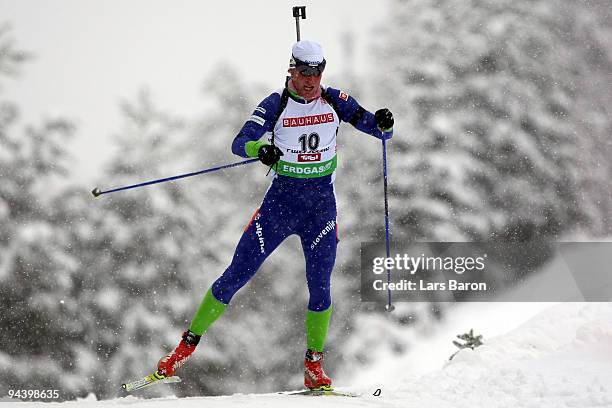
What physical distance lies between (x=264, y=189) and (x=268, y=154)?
58.0ft

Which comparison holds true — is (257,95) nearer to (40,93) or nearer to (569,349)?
(569,349)

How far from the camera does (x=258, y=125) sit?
5.75 metres

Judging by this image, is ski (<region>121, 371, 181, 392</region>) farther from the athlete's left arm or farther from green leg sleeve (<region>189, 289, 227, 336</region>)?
the athlete's left arm

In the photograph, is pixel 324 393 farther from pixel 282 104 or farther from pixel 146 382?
pixel 282 104

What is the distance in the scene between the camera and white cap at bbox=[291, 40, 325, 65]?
18.7 feet

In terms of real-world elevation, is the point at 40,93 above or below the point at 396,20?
above

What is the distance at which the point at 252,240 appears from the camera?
5789mm

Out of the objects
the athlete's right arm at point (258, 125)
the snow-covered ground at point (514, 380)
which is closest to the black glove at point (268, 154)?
the athlete's right arm at point (258, 125)

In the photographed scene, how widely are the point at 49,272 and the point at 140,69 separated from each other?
48.6m

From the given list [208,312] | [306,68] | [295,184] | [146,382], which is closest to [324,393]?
[208,312]

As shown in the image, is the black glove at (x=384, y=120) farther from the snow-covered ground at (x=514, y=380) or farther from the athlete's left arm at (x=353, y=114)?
the snow-covered ground at (x=514, y=380)

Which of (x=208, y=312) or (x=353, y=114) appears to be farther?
(x=353, y=114)

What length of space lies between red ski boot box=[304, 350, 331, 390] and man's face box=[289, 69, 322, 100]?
74.8 inches

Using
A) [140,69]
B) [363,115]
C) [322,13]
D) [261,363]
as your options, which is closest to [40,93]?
[140,69]
